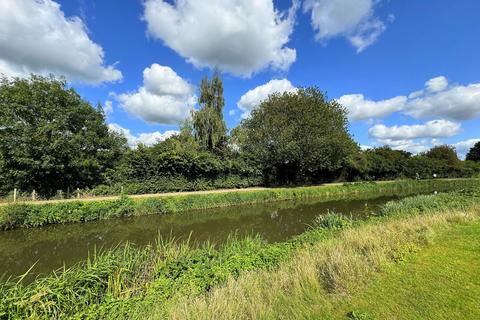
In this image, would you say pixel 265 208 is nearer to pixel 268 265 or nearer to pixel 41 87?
pixel 268 265

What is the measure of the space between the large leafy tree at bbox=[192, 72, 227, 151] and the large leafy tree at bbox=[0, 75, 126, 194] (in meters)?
11.8

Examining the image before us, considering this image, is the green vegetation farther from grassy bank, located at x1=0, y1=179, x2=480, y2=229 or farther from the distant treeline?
the distant treeline

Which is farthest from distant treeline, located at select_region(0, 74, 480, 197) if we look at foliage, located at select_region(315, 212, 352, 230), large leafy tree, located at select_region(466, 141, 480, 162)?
large leafy tree, located at select_region(466, 141, 480, 162)

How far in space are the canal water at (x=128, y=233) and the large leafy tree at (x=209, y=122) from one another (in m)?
14.9

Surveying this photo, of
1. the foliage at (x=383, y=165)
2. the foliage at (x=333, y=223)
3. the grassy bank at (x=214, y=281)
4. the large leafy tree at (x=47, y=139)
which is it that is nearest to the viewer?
the grassy bank at (x=214, y=281)

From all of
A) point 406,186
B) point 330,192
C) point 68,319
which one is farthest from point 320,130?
point 68,319

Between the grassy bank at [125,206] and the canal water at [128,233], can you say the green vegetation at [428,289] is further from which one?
the grassy bank at [125,206]

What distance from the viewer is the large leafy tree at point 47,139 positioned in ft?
62.8

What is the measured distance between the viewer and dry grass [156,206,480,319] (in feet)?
13.9

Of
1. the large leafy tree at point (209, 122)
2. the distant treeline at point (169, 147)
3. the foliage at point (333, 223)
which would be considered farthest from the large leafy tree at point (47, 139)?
the foliage at point (333, 223)

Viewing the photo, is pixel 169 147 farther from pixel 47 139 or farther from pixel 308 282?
pixel 308 282

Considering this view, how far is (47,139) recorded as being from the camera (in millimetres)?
19562

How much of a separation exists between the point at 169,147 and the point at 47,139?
10592 millimetres

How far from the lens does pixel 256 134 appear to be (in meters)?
30.8
